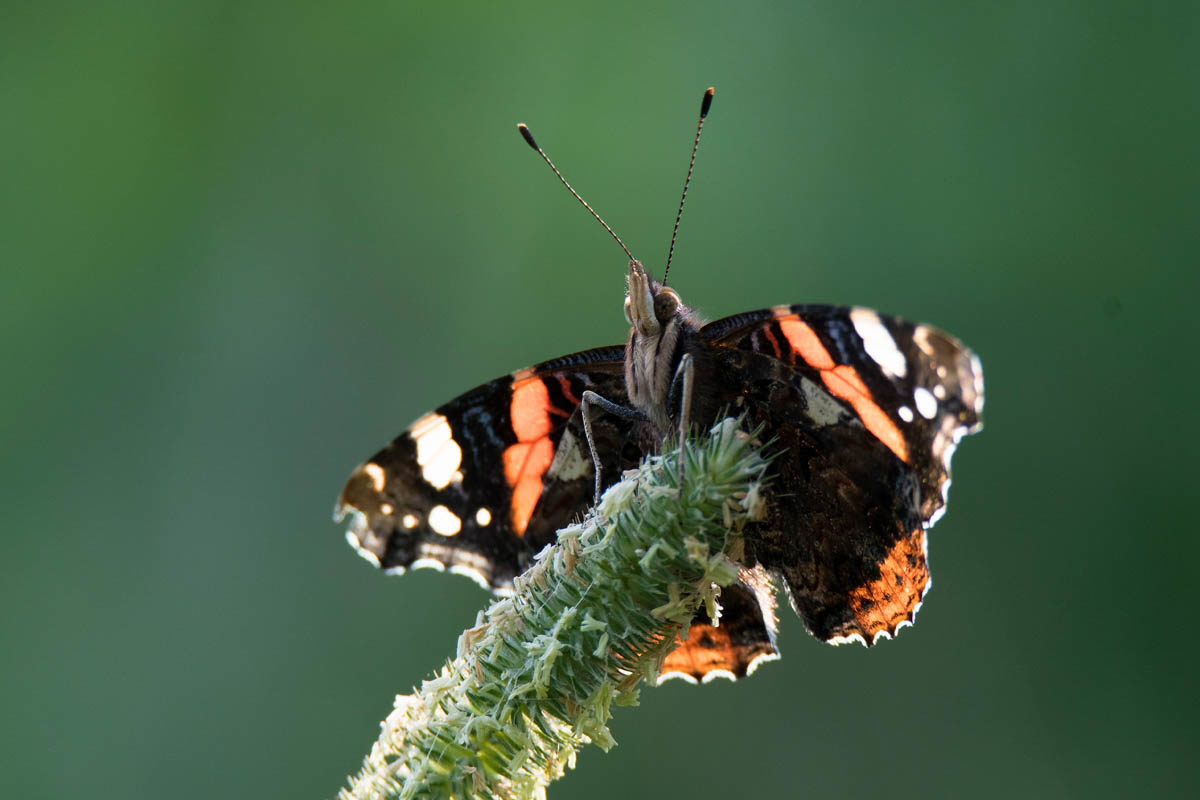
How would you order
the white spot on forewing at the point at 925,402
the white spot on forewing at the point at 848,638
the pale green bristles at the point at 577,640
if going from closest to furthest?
1. the pale green bristles at the point at 577,640
2. the white spot on forewing at the point at 925,402
3. the white spot on forewing at the point at 848,638

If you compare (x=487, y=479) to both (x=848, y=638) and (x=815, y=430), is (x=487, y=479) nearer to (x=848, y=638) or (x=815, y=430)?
(x=815, y=430)

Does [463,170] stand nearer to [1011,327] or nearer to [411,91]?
[411,91]

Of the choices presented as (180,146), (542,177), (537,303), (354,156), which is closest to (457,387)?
(537,303)

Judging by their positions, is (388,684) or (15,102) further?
(15,102)

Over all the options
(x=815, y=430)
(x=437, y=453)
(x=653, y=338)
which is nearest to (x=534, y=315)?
(x=437, y=453)

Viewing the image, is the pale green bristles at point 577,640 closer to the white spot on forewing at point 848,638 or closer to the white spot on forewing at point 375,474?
the white spot on forewing at point 848,638

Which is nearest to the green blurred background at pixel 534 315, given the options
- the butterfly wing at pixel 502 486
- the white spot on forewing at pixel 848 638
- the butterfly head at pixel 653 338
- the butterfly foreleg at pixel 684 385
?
the butterfly wing at pixel 502 486
